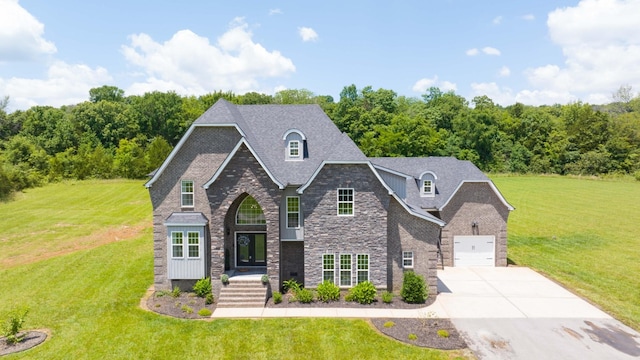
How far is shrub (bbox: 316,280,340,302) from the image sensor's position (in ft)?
67.7

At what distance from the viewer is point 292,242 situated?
22172mm

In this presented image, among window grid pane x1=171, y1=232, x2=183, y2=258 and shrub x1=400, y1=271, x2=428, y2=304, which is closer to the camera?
shrub x1=400, y1=271, x2=428, y2=304

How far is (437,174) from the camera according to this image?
29109 millimetres

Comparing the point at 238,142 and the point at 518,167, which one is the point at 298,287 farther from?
the point at 518,167

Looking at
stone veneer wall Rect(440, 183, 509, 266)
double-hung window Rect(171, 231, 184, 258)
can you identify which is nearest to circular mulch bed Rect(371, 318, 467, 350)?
stone veneer wall Rect(440, 183, 509, 266)

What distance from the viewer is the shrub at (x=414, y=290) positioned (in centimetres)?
2047

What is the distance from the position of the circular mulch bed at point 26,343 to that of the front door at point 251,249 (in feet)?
32.3

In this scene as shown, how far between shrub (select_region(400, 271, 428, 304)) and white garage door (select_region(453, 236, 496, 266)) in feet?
27.7

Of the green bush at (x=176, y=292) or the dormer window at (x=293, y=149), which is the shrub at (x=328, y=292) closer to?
the dormer window at (x=293, y=149)

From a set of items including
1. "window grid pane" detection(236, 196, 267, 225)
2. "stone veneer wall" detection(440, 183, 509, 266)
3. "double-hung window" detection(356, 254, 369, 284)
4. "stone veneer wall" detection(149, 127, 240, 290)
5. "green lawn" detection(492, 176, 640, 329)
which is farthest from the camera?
A: "stone veneer wall" detection(440, 183, 509, 266)

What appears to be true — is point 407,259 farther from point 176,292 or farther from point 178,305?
point 176,292

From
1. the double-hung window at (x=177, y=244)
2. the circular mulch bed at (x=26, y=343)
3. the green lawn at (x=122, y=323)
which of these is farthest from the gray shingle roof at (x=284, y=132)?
the circular mulch bed at (x=26, y=343)

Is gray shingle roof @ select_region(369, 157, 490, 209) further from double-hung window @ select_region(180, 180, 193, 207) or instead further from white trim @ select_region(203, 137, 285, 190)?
double-hung window @ select_region(180, 180, 193, 207)

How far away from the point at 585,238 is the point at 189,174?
37387mm
